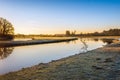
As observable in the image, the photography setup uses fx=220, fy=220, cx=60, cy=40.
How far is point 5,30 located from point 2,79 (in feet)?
264

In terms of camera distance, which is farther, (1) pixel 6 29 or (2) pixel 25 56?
(1) pixel 6 29

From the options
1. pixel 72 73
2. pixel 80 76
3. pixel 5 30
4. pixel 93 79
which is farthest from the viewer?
pixel 5 30

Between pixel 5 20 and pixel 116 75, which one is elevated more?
pixel 5 20

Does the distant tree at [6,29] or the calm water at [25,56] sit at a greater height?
the distant tree at [6,29]

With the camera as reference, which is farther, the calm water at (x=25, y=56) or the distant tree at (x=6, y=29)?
the distant tree at (x=6, y=29)

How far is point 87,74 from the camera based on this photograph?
13.5 m

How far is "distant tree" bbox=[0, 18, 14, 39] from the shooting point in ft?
295

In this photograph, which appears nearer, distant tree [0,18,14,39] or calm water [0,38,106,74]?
calm water [0,38,106,74]

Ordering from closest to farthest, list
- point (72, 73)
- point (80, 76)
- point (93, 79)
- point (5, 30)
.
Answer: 1. point (93, 79)
2. point (80, 76)
3. point (72, 73)
4. point (5, 30)

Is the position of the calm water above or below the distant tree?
below

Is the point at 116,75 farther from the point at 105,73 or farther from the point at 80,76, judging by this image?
the point at 80,76

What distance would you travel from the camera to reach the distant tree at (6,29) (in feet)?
295

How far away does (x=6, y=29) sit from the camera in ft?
298

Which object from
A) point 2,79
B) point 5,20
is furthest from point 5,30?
point 2,79
